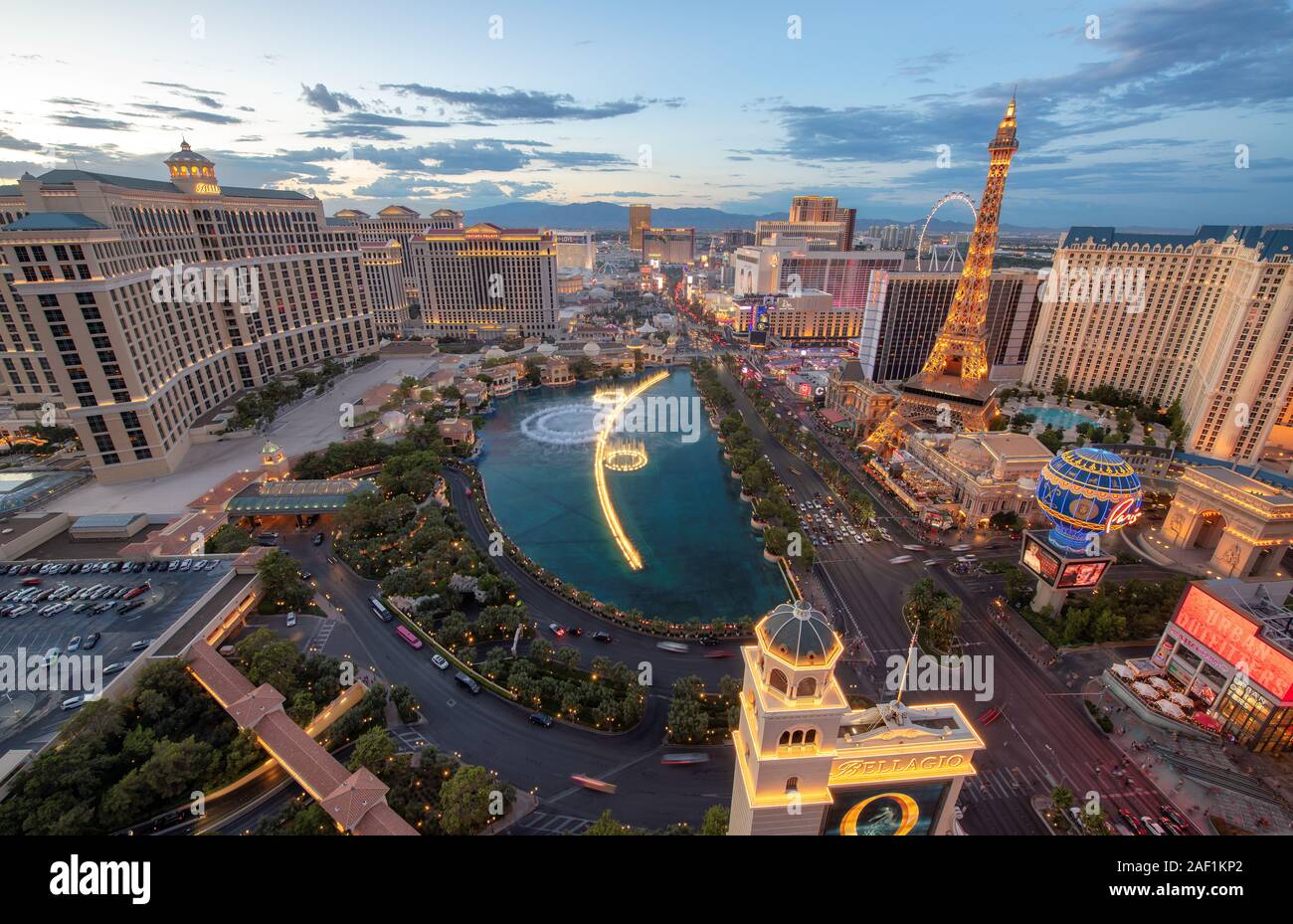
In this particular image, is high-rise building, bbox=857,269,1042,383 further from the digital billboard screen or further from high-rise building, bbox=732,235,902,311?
the digital billboard screen

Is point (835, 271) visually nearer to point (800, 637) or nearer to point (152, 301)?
point (152, 301)

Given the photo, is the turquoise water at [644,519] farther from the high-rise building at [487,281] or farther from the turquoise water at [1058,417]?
the high-rise building at [487,281]

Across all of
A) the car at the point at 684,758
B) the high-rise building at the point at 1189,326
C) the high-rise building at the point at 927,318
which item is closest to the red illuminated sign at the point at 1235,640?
the car at the point at 684,758

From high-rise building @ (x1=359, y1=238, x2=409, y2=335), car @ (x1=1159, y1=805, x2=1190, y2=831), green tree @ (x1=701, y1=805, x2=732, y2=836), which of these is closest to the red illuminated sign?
car @ (x1=1159, y1=805, x2=1190, y2=831)

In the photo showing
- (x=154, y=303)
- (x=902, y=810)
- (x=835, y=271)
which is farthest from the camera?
(x=835, y=271)

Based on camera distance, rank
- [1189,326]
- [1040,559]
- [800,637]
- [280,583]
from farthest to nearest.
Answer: [1189,326], [1040,559], [280,583], [800,637]

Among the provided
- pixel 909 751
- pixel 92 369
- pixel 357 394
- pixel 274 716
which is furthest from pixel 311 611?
pixel 357 394

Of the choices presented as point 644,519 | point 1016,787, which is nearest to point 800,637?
point 1016,787
